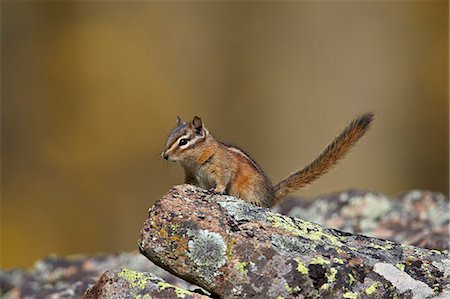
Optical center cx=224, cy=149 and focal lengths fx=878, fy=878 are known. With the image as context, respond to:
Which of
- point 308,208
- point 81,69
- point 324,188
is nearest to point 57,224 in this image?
point 81,69

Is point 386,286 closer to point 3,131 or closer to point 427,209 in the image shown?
point 427,209

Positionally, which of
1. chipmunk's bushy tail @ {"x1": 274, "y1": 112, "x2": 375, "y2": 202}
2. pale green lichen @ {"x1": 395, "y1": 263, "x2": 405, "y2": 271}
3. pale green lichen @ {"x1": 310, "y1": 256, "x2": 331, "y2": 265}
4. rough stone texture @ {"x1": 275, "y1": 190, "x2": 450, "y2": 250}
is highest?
rough stone texture @ {"x1": 275, "y1": 190, "x2": 450, "y2": 250}

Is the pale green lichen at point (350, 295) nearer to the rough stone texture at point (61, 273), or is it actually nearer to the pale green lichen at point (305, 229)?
the pale green lichen at point (305, 229)

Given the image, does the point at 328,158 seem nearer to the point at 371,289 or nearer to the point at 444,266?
the point at 444,266

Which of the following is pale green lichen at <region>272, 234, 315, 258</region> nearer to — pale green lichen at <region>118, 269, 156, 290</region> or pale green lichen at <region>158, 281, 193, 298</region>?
pale green lichen at <region>158, 281, 193, 298</region>

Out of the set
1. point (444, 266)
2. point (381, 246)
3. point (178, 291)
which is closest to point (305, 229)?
point (381, 246)

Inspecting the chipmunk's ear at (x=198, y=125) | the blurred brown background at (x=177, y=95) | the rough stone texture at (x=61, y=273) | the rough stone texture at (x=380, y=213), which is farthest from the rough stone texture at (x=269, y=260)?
the blurred brown background at (x=177, y=95)

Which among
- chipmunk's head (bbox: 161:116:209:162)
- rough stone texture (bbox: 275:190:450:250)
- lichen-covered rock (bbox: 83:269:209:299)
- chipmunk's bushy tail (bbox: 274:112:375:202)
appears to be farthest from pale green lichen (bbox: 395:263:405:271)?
rough stone texture (bbox: 275:190:450:250)
